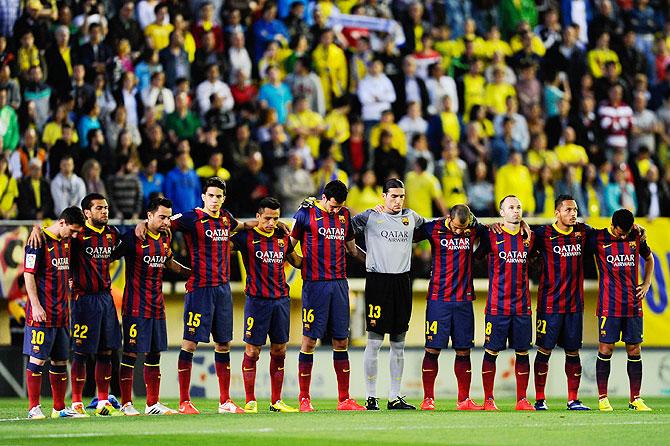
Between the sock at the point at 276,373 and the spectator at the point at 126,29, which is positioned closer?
the sock at the point at 276,373

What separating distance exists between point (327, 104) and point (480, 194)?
2.95 metres

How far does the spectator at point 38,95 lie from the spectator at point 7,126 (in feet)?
1.28

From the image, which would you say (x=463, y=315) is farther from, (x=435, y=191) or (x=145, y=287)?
(x=435, y=191)

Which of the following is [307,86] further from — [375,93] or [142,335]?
[142,335]

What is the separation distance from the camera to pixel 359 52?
2480 cm

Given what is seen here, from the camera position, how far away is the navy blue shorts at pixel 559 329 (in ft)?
53.3

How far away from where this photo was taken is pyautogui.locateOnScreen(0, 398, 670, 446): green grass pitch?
40.9 feet

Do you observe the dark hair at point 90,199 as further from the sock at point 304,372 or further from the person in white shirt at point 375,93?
the person in white shirt at point 375,93

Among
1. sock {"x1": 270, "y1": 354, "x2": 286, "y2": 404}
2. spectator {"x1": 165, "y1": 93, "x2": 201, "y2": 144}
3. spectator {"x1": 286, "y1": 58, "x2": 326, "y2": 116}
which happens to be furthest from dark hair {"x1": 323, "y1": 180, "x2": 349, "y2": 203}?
spectator {"x1": 286, "y1": 58, "x2": 326, "y2": 116}

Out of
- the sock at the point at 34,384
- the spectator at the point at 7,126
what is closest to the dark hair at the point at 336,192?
the sock at the point at 34,384

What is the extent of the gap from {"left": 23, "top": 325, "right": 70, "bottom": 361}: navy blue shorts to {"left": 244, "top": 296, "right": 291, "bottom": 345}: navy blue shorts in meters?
1.88

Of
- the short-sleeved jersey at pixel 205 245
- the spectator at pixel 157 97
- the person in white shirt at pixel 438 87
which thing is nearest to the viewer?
the short-sleeved jersey at pixel 205 245

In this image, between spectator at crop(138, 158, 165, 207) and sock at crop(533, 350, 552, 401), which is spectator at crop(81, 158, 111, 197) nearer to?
spectator at crop(138, 158, 165, 207)

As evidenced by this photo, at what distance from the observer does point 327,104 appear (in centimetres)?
2438
